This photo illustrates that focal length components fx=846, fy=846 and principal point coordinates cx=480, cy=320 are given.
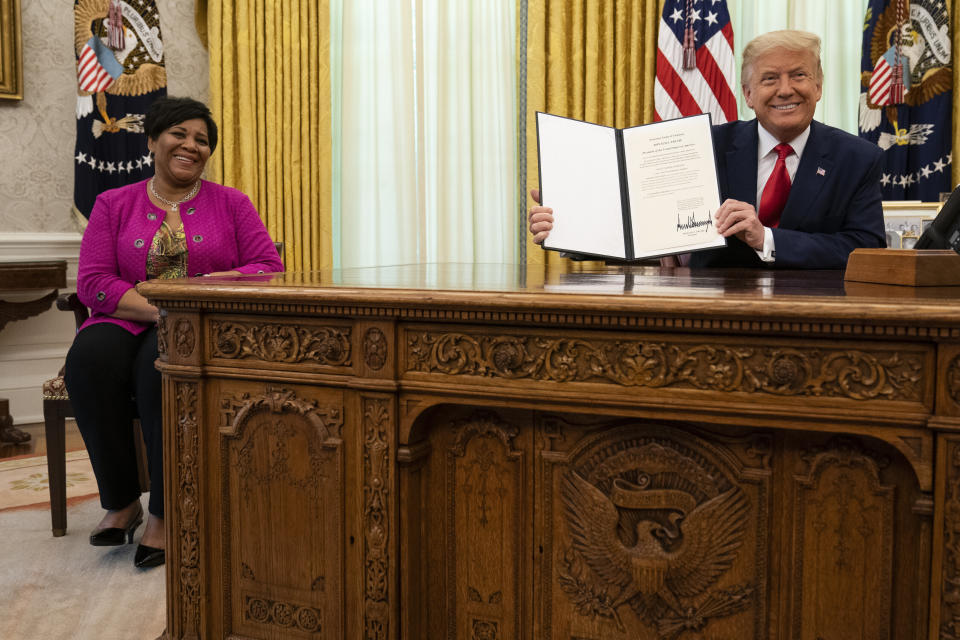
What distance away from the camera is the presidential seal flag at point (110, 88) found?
186 inches

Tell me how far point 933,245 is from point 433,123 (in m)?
3.61

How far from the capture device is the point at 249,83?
4895 millimetres

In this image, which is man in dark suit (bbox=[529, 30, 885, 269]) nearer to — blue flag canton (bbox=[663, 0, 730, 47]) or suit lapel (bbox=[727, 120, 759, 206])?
suit lapel (bbox=[727, 120, 759, 206])

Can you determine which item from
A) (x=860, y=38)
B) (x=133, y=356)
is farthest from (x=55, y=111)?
(x=860, y=38)

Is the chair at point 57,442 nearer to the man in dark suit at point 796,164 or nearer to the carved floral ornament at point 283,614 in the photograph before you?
the carved floral ornament at point 283,614

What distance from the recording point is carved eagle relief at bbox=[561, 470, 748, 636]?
143 centimetres

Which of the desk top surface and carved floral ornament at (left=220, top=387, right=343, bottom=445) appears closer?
the desk top surface

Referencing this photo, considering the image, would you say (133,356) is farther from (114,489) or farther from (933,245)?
(933,245)

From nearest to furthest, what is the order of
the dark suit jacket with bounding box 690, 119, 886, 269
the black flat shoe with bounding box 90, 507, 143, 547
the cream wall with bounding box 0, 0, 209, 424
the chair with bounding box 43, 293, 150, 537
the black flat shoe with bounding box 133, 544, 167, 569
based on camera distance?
the dark suit jacket with bounding box 690, 119, 886, 269, the black flat shoe with bounding box 133, 544, 167, 569, the black flat shoe with bounding box 90, 507, 143, 547, the chair with bounding box 43, 293, 150, 537, the cream wall with bounding box 0, 0, 209, 424

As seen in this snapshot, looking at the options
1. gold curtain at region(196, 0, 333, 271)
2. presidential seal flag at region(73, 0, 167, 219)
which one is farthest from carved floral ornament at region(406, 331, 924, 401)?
presidential seal flag at region(73, 0, 167, 219)

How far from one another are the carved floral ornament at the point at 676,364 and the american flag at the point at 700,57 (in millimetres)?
2940

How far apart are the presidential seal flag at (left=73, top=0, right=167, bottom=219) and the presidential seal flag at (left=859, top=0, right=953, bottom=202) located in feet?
12.5

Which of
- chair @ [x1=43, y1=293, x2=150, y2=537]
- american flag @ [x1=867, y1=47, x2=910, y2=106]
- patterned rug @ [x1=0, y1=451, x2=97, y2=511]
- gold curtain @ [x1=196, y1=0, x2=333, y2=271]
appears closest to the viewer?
chair @ [x1=43, y1=293, x2=150, y2=537]

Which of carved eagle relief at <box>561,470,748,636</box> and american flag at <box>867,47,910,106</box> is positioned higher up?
american flag at <box>867,47,910,106</box>
